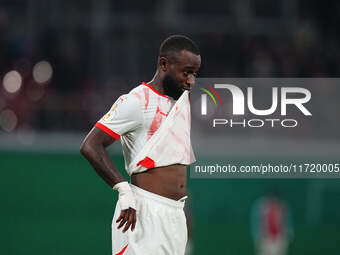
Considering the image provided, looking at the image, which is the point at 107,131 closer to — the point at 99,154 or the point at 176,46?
the point at 99,154

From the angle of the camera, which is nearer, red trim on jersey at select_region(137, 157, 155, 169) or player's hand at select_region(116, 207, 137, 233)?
player's hand at select_region(116, 207, 137, 233)

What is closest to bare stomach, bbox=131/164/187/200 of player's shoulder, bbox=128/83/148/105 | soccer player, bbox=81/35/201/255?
soccer player, bbox=81/35/201/255

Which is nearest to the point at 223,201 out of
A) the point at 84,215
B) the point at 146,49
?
the point at 84,215

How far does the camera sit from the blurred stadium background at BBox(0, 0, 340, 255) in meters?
10.9

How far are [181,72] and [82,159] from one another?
657 cm

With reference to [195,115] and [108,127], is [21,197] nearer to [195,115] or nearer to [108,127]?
[195,115]

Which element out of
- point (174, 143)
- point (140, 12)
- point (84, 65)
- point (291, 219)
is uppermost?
point (140, 12)

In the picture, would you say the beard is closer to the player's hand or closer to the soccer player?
the soccer player

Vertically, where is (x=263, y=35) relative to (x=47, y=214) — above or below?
above

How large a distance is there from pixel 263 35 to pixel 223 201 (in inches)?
158

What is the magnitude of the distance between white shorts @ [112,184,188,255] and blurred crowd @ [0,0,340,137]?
6.32 meters

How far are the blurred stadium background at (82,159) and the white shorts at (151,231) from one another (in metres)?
6.15

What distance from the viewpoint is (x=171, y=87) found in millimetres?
4758

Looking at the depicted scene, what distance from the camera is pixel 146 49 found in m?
12.8
